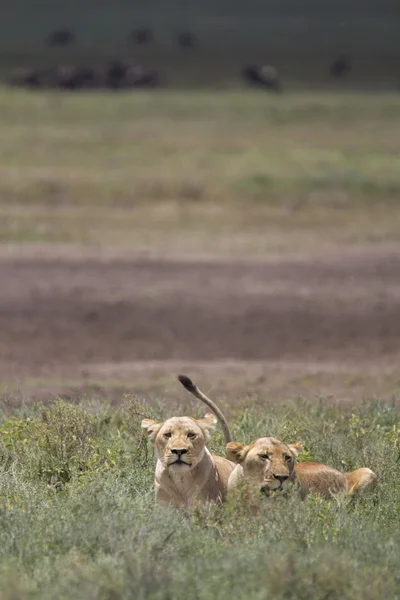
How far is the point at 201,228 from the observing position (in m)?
22.5

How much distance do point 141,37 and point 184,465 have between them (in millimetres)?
49371

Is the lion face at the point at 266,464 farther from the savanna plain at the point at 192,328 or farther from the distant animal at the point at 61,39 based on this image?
the distant animal at the point at 61,39

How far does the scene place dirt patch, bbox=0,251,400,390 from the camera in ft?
47.8

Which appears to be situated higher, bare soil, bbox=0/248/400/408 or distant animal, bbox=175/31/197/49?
distant animal, bbox=175/31/197/49

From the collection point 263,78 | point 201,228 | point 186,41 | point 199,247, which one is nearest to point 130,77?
point 263,78

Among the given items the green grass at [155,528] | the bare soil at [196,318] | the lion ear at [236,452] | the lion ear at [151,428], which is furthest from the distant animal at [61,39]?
the lion ear at [236,452]

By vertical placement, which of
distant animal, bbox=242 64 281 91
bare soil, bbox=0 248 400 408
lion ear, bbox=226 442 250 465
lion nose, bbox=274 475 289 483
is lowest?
lion nose, bbox=274 475 289 483

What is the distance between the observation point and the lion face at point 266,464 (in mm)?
7105

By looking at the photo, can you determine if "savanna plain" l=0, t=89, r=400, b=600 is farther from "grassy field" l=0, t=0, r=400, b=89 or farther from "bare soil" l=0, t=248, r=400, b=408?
"grassy field" l=0, t=0, r=400, b=89

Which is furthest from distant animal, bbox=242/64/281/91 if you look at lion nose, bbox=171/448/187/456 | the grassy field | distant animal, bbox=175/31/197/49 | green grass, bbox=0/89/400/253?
lion nose, bbox=171/448/187/456

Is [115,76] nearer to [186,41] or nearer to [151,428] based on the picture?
[186,41]

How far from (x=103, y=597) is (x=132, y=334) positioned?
9429 millimetres

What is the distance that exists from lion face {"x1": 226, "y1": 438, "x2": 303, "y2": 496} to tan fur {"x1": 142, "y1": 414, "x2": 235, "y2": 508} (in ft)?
0.52

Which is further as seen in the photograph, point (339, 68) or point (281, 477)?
point (339, 68)
